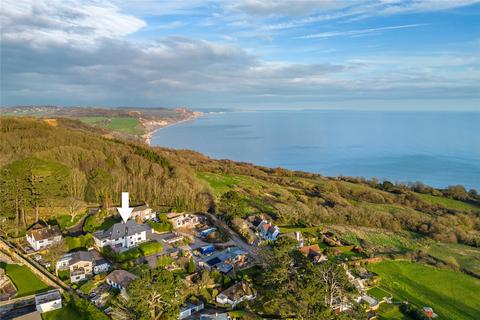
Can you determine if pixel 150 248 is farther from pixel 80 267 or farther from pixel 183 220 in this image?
pixel 183 220

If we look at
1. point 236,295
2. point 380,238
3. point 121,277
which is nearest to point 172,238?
point 121,277

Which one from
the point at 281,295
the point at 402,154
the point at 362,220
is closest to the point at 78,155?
the point at 281,295

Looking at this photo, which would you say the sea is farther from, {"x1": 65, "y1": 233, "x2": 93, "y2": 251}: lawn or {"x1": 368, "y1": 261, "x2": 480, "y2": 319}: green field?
{"x1": 65, "y1": 233, "x2": 93, "y2": 251}: lawn

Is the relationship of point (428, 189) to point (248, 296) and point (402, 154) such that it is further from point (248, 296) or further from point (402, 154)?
point (248, 296)

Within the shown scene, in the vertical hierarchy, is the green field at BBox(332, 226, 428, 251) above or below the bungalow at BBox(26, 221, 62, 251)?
below

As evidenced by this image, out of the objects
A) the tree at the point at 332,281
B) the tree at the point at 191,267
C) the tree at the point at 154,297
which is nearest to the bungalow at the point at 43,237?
the tree at the point at 191,267

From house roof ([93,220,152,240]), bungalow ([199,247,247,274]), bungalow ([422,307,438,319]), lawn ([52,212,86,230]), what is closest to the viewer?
bungalow ([422,307,438,319])

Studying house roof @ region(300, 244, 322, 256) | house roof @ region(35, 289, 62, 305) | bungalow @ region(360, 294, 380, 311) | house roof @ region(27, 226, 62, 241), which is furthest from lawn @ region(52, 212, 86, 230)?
bungalow @ region(360, 294, 380, 311)
